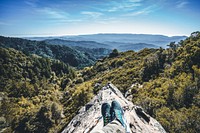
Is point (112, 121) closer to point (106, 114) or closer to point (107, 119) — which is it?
point (107, 119)

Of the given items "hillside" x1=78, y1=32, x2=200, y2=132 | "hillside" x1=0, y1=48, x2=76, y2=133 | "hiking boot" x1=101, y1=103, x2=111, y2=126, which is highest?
"hiking boot" x1=101, y1=103, x2=111, y2=126

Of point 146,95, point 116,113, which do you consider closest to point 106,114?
point 116,113

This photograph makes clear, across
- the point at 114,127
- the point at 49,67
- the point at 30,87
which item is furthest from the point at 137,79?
the point at 49,67

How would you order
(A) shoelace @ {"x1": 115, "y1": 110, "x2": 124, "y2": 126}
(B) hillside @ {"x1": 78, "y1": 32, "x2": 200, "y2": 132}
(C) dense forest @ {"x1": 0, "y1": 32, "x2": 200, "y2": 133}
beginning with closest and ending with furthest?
(A) shoelace @ {"x1": 115, "y1": 110, "x2": 124, "y2": 126} → (B) hillside @ {"x1": 78, "y1": 32, "x2": 200, "y2": 132} → (C) dense forest @ {"x1": 0, "y1": 32, "x2": 200, "y2": 133}

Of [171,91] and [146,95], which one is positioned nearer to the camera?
[171,91]

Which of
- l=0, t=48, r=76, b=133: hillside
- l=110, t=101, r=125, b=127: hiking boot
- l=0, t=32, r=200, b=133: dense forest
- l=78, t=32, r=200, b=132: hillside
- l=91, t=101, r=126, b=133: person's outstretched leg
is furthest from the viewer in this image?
l=0, t=48, r=76, b=133: hillside

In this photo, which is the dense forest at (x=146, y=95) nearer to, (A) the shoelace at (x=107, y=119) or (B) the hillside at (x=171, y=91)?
(B) the hillside at (x=171, y=91)

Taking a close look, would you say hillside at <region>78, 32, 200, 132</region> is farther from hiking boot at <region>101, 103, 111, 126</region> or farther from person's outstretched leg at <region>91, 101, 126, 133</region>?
person's outstretched leg at <region>91, 101, 126, 133</region>

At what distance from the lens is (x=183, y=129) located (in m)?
17.1

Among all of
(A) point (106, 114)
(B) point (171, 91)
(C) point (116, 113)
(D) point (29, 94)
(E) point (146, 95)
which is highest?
(C) point (116, 113)

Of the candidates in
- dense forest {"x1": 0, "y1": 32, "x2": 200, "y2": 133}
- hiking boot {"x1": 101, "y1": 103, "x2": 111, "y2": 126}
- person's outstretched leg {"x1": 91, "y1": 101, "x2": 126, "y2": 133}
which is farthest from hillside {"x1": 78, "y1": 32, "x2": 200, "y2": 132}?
person's outstretched leg {"x1": 91, "y1": 101, "x2": 126, "y2": 133}

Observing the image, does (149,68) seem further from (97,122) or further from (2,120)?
(2,120)

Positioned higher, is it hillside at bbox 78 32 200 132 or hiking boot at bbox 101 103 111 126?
hiking boot at bbox 101 103 111 126

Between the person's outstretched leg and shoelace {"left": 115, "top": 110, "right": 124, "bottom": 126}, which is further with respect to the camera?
shoelace {"left": 115, "top": 110, "right": 124, "bottom": 126}
